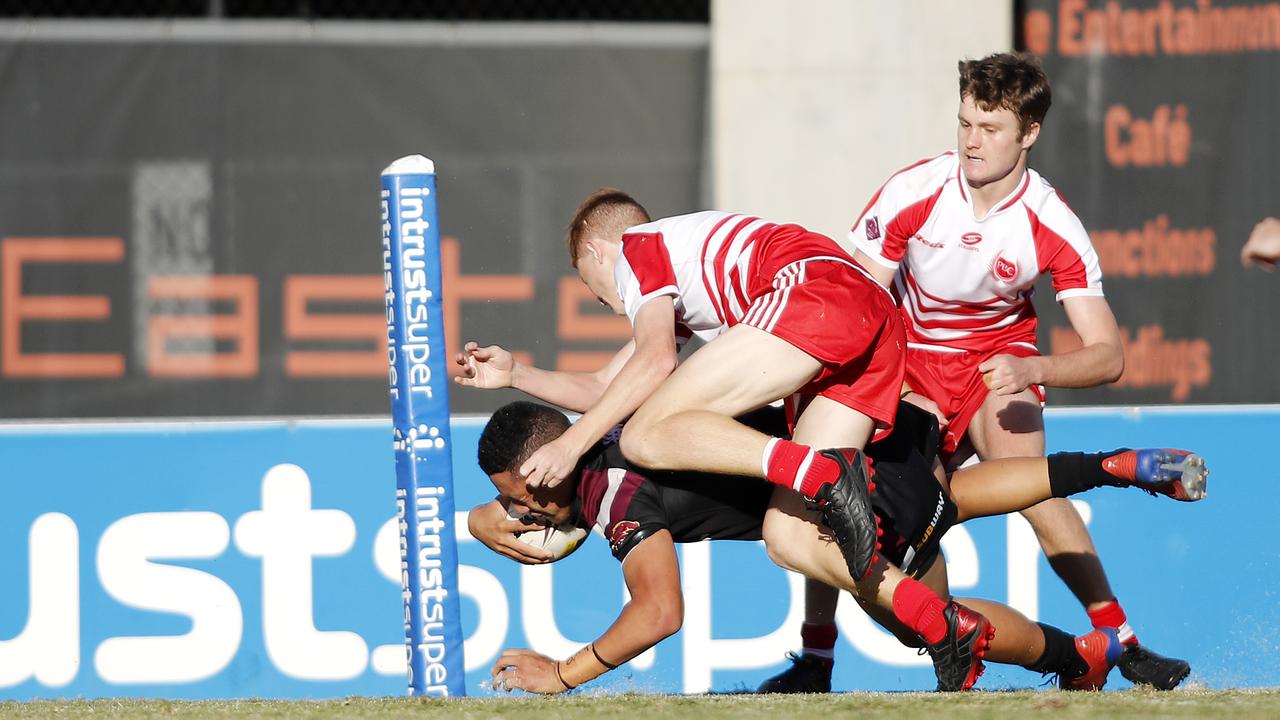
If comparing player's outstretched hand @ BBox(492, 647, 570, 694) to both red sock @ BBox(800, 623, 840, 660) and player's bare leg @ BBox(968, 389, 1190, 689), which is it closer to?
red sock @ BBox(800, 623, 840, 660)

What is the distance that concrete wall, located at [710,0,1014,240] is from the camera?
705 cm

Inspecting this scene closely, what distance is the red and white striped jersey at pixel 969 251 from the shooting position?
4.37 metres

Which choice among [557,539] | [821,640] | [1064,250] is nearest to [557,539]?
[557,539]

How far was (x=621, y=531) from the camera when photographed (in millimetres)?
3924

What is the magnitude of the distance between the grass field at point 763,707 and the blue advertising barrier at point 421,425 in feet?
0.74

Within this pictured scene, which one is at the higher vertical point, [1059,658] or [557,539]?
[557,539]

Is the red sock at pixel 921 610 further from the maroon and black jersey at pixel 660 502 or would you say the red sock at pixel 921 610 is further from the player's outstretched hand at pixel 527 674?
the player's outstretched hand at pixel 527 674

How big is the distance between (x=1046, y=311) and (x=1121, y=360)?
2.50 m

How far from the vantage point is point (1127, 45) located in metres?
6.81

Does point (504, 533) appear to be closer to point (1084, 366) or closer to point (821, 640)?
point (821, 640)

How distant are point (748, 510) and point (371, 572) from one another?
1.67 metres

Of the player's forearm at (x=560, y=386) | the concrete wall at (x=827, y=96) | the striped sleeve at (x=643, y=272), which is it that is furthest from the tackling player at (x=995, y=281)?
the concrete wall at (x=827, y=96)

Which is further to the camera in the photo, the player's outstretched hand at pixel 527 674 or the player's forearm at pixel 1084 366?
the player's forearm at pixel 1084 366

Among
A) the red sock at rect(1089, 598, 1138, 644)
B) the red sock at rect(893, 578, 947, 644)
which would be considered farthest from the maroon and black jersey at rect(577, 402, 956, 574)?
the red sock at rect(1089, 598, 1138, 644)
